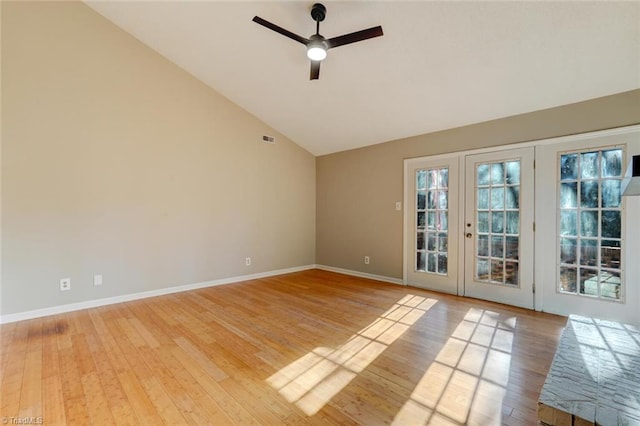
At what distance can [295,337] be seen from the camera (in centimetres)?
280

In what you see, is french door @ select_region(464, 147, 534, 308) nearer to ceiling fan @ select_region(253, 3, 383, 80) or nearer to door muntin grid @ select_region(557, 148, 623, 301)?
door muntin grid @ select_region(557, 148, 623, 301)

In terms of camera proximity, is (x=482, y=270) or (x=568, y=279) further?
(x=482, y=270)

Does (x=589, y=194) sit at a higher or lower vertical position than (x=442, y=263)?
higher

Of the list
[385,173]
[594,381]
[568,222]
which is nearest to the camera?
[594,381]

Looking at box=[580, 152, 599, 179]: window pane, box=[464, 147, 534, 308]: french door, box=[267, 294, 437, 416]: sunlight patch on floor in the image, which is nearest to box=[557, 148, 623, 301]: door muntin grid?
box=[580, 152, 599, 179]: window pane

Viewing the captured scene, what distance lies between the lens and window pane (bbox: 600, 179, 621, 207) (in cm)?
304

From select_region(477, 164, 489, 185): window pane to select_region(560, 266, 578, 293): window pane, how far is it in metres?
1.36

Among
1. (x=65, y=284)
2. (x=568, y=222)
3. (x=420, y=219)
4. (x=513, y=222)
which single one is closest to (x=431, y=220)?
(x=420, y=219)

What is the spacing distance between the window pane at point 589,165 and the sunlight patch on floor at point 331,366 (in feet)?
8.25

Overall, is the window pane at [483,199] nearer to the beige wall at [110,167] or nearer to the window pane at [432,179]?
the window pane at [432,179]

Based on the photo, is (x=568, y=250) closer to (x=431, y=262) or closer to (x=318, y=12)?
(x=431, y=262)

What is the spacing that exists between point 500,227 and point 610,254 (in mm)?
1065

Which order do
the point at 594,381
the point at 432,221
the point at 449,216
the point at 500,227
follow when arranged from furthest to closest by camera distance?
the point at 432,221 → the point at 449,216 → the point at 500,227 → the point at 594,381

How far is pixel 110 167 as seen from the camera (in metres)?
3.81
